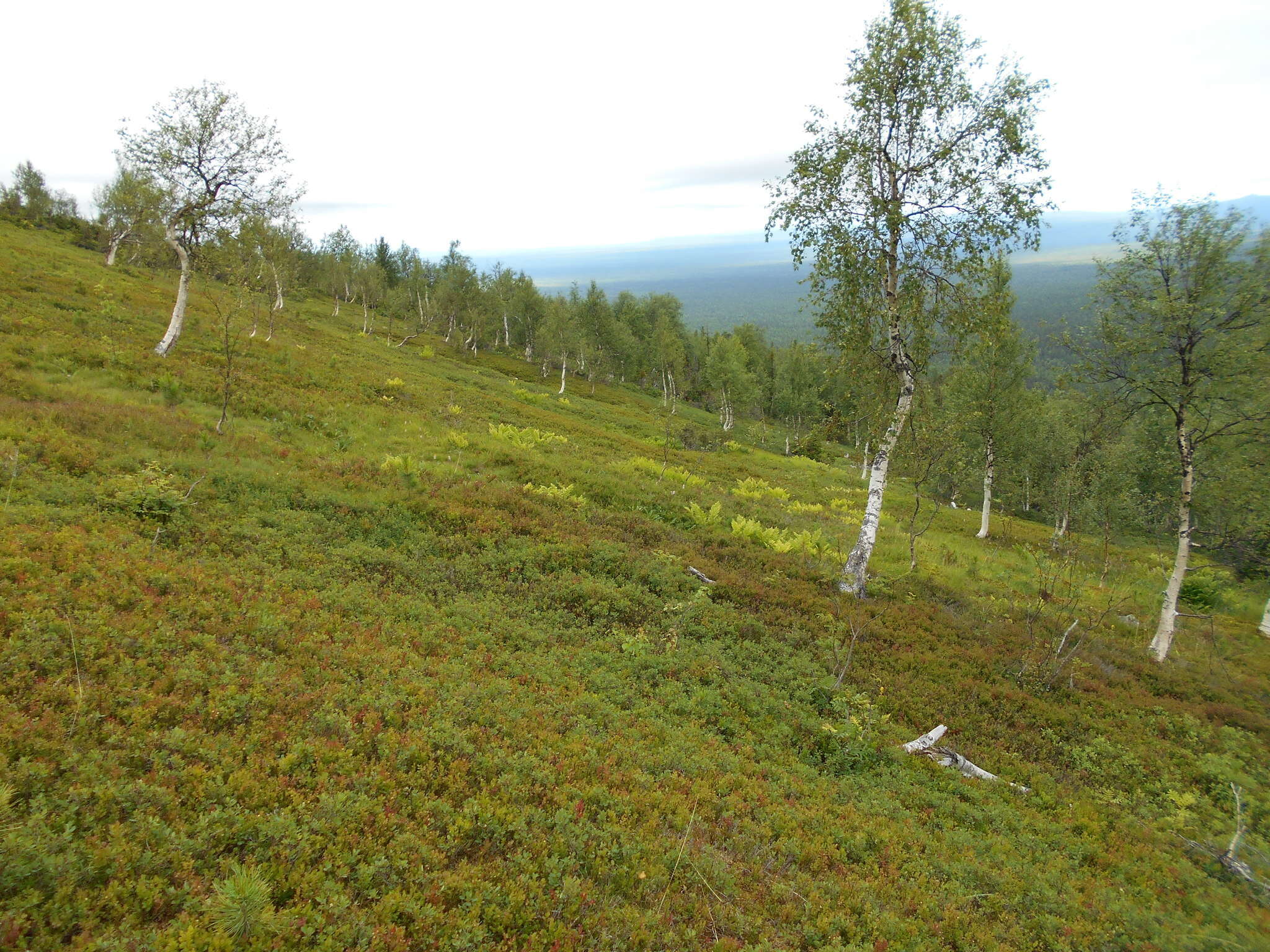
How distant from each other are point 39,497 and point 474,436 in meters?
13.5

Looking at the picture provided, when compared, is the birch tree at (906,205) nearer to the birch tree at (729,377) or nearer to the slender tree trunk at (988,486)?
the slender tree trunk at (988,486)

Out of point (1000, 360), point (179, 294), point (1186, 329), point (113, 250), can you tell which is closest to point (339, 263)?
point (113, 250)

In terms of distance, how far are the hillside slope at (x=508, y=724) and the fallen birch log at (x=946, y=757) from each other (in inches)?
11.2

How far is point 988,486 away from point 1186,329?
20.1 meters

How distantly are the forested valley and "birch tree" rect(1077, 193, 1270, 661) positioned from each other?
11 cm

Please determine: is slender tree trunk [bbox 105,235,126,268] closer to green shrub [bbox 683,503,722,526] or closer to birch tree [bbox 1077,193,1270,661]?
green shrub [bbox 683,503,722,526]

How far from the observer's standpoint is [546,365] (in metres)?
73.8

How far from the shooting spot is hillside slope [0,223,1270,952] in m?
4.93

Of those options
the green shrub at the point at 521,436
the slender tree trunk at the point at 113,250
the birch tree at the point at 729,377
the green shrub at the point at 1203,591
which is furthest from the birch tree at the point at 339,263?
the green shrub at the point at 1203,591

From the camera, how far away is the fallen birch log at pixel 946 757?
362 inches

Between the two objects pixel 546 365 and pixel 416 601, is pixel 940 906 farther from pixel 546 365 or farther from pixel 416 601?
pixel 546 365

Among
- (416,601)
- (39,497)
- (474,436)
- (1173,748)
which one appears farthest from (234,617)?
(1173,748)

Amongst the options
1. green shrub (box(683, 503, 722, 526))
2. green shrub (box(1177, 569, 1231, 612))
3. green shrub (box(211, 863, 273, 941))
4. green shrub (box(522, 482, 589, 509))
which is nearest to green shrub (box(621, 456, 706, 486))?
green shrub (box(683, 503, 722, 526))

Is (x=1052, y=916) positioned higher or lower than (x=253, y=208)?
lower
